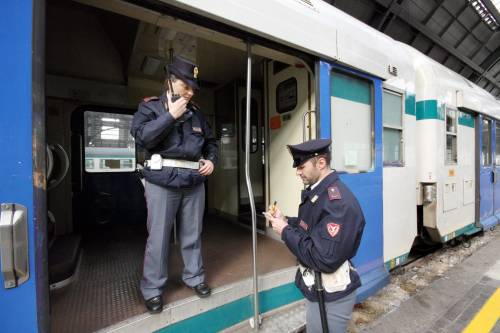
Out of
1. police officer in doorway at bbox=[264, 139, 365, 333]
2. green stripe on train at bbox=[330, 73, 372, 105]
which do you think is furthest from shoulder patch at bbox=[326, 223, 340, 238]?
green stripe on train at bbox=[330, 73, 372, 105]

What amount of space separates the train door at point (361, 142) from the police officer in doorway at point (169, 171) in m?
1.12

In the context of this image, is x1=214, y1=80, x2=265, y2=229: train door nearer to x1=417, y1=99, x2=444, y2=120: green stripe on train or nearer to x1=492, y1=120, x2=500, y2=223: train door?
x1=417, y1=99, x2=444, y2=120: green stripe on train

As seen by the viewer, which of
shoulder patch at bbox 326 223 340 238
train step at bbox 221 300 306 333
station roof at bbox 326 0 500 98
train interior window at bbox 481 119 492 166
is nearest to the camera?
shoulder patch at bbox 326 223 340 238

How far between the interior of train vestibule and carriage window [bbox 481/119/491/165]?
15.2 ft

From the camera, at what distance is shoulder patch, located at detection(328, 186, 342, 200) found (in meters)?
1.31

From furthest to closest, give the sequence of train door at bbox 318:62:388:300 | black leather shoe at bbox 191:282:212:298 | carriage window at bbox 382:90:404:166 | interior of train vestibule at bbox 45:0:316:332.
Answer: carriage window at bbox 382:90:404:166
train door at bbox 318:62:388:300
interior of train vestibule at bbox 45:0:316:332
black leather shoe at bbox 191:282:212:298

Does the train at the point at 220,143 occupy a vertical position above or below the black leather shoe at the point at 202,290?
above

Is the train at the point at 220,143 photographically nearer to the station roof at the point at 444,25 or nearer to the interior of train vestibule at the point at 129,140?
the interior of train vestibule at the point at 129,140

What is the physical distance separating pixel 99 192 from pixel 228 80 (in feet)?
8.23

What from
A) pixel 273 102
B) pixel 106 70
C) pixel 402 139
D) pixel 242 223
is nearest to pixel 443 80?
pixel 402 139

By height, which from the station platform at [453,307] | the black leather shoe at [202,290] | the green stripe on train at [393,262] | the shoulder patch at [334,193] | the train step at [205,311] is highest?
the shoulder patch at [334,193]

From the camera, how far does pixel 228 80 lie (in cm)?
406

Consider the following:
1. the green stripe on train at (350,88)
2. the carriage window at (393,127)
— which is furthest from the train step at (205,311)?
the carriage window at (393,127)

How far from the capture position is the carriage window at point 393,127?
291 cm
